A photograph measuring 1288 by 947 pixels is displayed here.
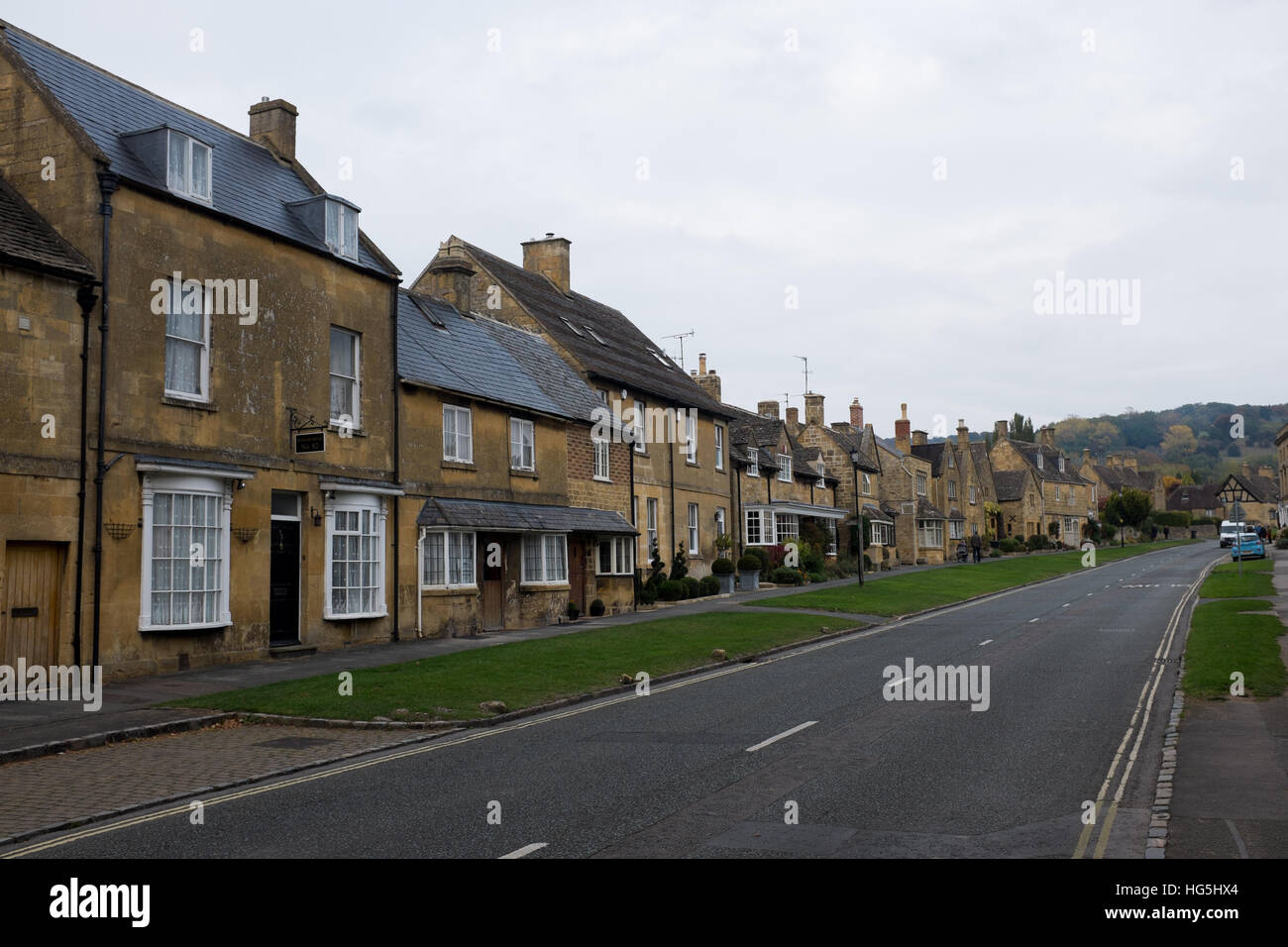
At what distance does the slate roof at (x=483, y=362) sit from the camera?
2695 centimetres

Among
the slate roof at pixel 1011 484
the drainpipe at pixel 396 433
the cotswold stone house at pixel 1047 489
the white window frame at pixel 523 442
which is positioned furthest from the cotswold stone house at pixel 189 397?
the cotswold stone house at pixel 1047 489

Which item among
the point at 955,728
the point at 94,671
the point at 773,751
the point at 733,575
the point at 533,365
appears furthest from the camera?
the point at 733,575

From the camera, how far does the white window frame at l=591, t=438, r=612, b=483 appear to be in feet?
112

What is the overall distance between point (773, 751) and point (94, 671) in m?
11.3

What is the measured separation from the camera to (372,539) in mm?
23766

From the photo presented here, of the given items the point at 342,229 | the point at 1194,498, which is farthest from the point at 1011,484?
the point at 342,229

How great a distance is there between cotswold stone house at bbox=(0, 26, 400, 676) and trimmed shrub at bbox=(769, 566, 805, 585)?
79.3 ft

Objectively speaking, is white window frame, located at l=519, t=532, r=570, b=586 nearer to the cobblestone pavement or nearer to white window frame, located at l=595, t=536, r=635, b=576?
white window frame, located at l=595, t=536, r=635, b=576

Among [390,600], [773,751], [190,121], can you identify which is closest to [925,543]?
[390,600]

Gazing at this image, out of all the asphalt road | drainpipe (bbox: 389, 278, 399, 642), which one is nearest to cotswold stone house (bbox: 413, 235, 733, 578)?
drainpipe (bbox: 389, 278, 399, 642)

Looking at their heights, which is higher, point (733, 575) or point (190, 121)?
point (190, 121)

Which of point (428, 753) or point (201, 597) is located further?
point (201, 597)
